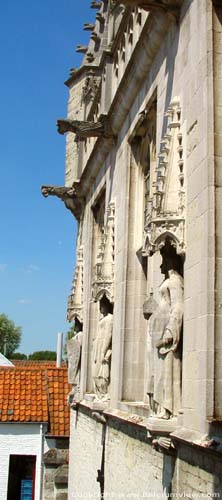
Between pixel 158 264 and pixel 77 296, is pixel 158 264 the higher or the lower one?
the lower one

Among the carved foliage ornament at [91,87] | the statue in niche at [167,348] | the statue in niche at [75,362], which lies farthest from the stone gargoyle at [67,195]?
the statue in niche at [167,348]

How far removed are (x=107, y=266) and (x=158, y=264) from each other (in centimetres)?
375

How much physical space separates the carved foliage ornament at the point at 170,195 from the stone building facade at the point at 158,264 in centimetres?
1

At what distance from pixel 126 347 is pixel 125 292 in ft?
2.88

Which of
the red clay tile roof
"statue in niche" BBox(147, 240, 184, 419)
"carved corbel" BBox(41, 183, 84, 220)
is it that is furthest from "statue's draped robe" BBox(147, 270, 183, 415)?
the red clay tile roof

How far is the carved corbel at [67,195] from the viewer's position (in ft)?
61.6

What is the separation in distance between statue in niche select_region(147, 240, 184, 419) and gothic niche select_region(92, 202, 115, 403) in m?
4.49

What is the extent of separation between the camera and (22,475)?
1988 cm

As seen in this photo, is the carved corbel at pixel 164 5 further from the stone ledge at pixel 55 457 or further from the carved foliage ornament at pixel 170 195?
the stone ledge at pixel 55 457

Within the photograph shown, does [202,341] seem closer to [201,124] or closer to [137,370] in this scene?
[201,124]

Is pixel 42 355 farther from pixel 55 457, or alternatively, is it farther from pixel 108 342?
pixel 108 342

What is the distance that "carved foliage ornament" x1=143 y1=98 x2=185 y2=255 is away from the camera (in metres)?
7.41

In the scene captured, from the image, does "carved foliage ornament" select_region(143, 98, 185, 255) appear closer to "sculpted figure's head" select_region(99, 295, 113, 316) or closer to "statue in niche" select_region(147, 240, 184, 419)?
"statue in niche" select_region(147, 240, 184, 419)

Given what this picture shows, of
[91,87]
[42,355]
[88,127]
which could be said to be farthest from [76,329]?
[42,355]
